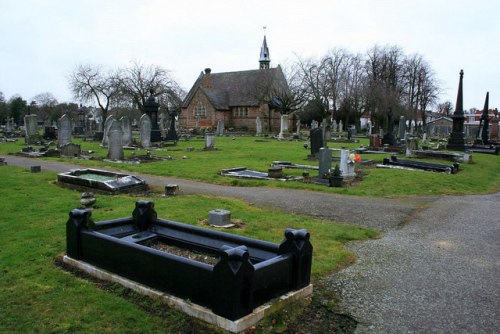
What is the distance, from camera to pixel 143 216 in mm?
6145

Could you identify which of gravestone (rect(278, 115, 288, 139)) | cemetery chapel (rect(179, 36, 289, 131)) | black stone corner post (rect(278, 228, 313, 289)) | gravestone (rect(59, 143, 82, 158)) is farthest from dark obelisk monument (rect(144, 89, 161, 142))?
black stone corner post (rect(278, 228, 313, 289))

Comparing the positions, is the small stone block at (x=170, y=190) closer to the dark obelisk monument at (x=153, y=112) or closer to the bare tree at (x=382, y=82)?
the dark obelisk monument at (x=153, y=112)

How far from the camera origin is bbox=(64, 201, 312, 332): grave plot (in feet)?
12.3

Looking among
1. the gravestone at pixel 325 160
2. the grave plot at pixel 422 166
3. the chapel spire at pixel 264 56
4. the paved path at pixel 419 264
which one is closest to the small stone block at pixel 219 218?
the paved path at pixel 419 264

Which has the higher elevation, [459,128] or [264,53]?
[264,53]

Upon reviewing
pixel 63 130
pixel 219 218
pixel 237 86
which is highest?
pixel 237 86

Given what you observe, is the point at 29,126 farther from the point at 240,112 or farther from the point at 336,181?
the point at 240,112

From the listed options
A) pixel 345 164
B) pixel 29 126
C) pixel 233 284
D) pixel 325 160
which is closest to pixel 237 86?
pixel 29 126

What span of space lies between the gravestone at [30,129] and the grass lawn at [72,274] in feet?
64.1

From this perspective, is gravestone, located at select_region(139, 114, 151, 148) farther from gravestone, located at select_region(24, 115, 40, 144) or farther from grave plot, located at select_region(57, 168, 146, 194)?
grave plot, located at select_region(57, 168, 146, 194)

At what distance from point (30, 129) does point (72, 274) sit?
27330 millimetres

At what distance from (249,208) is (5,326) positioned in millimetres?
6175

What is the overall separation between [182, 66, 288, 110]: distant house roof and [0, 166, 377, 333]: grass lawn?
49131mm

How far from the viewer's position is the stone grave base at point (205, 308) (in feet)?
12.3
